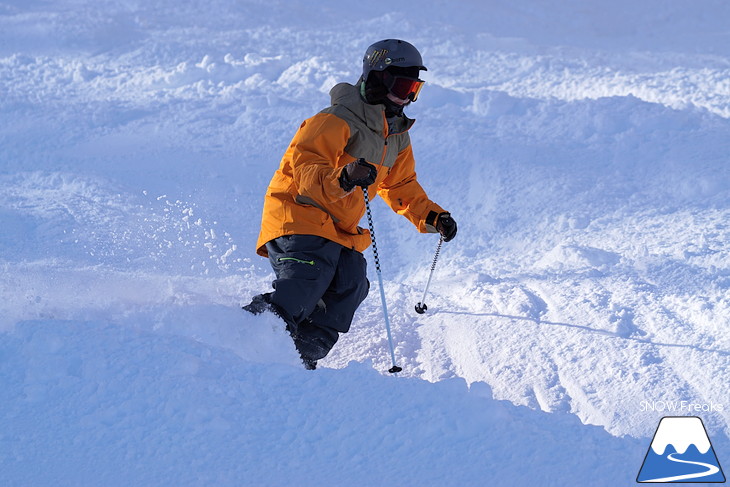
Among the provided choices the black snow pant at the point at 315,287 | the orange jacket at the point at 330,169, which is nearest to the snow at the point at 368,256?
the black snow pant at the point at 315,287

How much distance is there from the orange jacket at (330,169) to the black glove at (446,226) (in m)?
0.51

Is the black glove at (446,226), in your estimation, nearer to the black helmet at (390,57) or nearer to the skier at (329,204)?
the skier at (329,204)

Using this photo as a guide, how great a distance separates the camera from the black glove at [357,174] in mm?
3703

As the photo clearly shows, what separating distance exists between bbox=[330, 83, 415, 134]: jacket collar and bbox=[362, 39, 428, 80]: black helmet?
4.8 inches

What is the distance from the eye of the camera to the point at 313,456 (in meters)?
2.74

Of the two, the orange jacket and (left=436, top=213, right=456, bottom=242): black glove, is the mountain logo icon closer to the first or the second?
(left=436, top=213, right=456, bottom=242): black glove

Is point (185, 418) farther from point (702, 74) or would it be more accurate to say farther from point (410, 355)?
point (702, 74)

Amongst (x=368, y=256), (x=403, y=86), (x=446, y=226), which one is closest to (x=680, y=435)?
(x=446, y=226)

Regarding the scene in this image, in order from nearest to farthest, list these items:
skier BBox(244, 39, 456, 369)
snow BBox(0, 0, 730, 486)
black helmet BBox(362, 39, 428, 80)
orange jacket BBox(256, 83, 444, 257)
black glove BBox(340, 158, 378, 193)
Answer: snow BBox(0, 0, 730, 486) < black glove BBox(340, 158, 378, 193) < orange jacket BBox(256, 83, 444, 257) < skier BBox(244, 39, 456, 369) < black helmet BBox(362, 39, 428, 80)

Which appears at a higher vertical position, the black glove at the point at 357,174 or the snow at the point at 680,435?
the black glove at the point at 357,174

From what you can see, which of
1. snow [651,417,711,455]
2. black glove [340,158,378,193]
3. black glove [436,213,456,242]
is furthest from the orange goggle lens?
snow [651,417,711,455]

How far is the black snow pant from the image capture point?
4.12 metres

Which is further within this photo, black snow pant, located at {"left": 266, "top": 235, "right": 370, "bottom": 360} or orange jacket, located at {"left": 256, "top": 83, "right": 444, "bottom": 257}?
black snow pant, located at {"left": 266, "top": 235, "right": 370, "bottom": 360}

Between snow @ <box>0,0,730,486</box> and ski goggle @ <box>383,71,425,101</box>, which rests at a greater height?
ski goggle @ <box>383,71,425,101</box>
